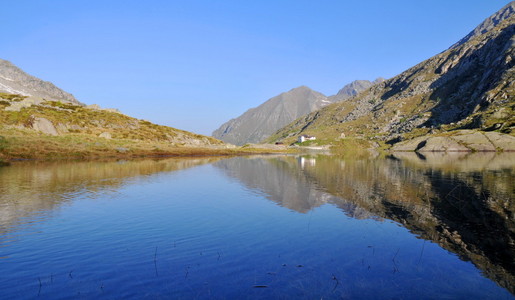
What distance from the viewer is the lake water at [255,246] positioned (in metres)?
12.8

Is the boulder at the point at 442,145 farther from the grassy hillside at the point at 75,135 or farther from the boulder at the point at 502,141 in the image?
the grassy hillside at the point at 75,135

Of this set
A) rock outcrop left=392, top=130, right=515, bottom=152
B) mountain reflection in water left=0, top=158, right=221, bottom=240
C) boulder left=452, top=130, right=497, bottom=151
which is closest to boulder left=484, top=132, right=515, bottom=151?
rock outcrop left=392, top=130, right=515, bottom=152

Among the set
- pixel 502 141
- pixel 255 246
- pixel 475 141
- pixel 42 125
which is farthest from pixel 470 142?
pixel 42 125

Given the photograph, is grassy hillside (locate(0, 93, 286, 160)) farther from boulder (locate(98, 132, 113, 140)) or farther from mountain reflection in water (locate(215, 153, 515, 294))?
mountain reflection in water (locate(215, 153, 515, 294))

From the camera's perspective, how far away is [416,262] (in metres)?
15.9

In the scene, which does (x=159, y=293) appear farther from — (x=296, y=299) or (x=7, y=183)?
(x=7, y=183)

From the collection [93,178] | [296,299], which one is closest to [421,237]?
[296,299]

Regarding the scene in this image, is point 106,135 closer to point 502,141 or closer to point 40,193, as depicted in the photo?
point 40,193

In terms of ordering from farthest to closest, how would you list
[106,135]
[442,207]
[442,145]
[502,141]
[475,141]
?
[442,145]
[475,141]
[502,141]
[106,135]
[442,207]

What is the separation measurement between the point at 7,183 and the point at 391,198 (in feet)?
162

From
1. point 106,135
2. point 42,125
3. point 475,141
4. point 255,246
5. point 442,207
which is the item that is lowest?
point 255,246

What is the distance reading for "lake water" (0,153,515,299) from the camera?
1284 cm

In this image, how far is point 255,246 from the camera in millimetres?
18328

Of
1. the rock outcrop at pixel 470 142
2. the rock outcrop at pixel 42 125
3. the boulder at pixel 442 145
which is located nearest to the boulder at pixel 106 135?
the rock outcrop at pixel 42 125
